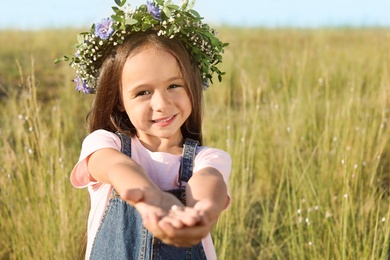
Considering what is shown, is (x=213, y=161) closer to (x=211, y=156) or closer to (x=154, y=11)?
(x=211, y=156)

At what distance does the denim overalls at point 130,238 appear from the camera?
6.41 ft

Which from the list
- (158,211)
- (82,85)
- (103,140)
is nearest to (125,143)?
(103,140)

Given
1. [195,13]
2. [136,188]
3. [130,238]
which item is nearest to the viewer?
[136,188]

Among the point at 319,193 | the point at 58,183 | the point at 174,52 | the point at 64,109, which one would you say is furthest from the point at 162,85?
the point at 64,109

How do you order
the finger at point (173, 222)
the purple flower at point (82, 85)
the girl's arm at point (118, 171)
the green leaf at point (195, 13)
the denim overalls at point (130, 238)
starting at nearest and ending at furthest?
the finger at point (173, 222), the girl's arm at point (118, 171), the denim overalls at point (130, 238), the green leaf at point (195, 13), the purple flower at point (82, 85)

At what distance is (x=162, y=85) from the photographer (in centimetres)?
203

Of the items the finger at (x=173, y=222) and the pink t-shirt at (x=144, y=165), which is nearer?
the finger at (x=173, y=222)

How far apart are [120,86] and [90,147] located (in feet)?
0.79

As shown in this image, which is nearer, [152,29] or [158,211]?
[158,211]

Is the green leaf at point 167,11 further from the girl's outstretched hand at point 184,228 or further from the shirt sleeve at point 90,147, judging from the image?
the girl's outstretched hand at point 184,228

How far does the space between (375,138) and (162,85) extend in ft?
9.61

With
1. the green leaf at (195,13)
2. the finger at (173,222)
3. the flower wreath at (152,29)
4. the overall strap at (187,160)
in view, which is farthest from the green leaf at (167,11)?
the finger at (173,222)

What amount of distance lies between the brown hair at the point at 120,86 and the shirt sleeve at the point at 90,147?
0.33 ft

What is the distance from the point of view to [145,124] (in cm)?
207
